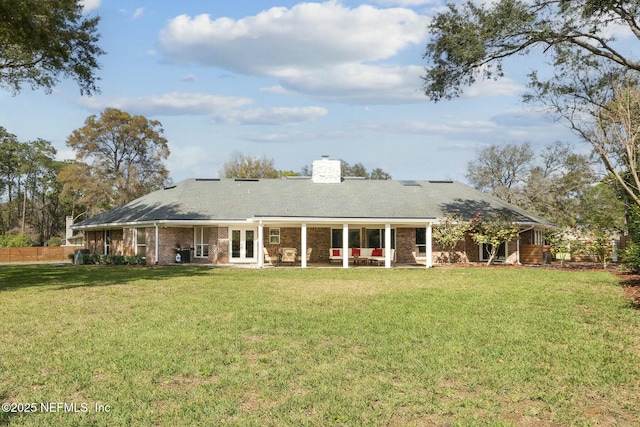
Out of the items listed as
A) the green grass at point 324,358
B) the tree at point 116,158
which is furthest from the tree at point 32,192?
the green grass at point 324,358

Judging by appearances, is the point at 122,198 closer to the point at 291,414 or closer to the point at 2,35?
the point at 2,35

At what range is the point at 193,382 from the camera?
6.57 m

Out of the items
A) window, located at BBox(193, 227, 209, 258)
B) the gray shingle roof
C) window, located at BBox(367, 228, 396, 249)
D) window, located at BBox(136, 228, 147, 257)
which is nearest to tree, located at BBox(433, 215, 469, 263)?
the gray shingle roof

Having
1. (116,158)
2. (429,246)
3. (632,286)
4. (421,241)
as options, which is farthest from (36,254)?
(632,286)

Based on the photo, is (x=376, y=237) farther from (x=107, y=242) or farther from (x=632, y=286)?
(x=107, y=242)

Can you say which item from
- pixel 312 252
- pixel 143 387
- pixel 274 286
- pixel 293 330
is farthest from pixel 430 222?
pixel 143 387

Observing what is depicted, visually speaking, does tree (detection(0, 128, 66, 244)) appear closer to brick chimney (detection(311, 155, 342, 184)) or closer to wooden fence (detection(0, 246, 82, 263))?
wooden fence (detection(0, 246, 82, 263))

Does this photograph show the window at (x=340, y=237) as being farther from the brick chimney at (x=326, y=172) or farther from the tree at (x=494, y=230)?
the tree at (x=494, y=230)

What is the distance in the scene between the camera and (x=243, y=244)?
29.1 metres

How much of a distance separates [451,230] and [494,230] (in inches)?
83.0

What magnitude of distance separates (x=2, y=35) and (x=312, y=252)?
1759 cm

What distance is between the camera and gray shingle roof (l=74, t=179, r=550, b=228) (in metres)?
28.0

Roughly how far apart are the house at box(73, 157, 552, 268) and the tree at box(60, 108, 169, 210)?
19635 mm

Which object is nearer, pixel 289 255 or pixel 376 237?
pixel 289 255
